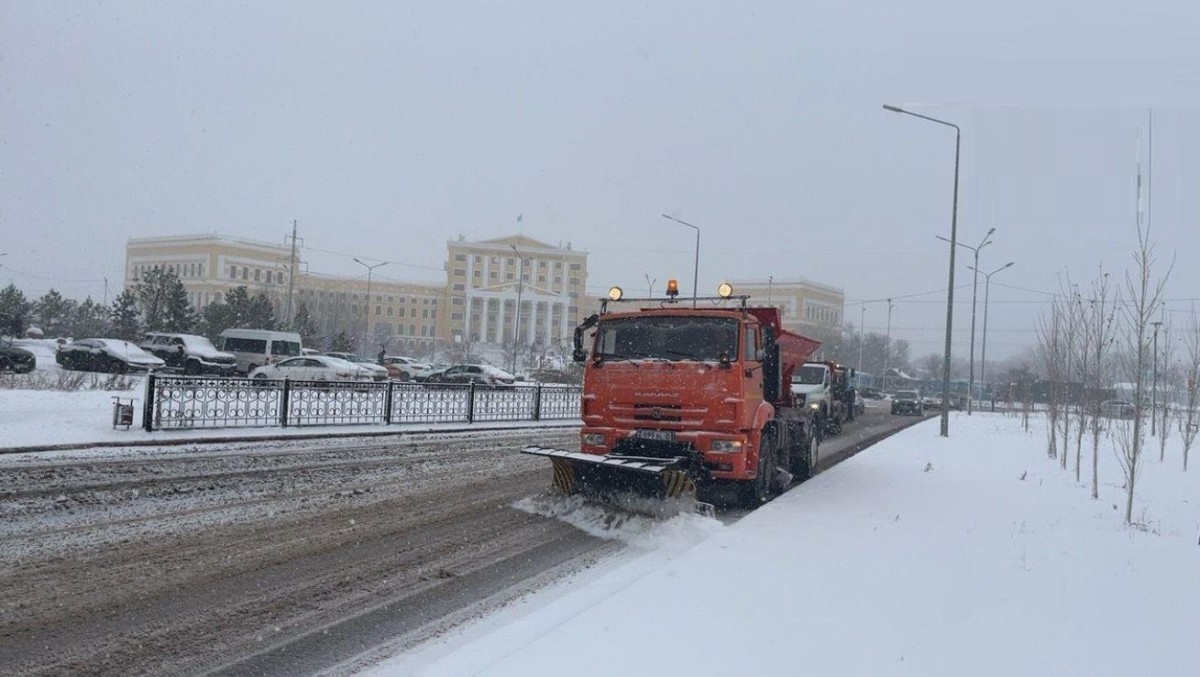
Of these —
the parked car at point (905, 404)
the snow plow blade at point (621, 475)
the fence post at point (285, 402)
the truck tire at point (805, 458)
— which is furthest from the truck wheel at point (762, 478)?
the parked car at point (905, 404)

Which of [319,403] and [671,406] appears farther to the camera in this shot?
[319,403]

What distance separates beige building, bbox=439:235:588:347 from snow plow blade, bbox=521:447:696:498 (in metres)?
83.4

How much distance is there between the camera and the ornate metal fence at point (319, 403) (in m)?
17.3

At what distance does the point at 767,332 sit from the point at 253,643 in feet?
27.8

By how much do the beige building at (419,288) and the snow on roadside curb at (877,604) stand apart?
240ft

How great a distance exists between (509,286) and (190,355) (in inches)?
2406

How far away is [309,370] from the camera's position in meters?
35.2

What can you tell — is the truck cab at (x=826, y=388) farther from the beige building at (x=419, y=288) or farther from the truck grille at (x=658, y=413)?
the beige building at (x=419, y=288)

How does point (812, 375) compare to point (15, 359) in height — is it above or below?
above

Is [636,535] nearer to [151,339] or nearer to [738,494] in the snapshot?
[738,494]

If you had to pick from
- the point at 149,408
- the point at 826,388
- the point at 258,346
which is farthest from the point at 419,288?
the point at 149,408

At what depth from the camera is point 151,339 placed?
131 feet

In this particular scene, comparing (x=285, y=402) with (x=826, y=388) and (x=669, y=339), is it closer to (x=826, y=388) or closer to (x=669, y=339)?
(x=669, y=339)

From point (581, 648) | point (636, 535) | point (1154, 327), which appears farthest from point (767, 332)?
point (581, 648)
